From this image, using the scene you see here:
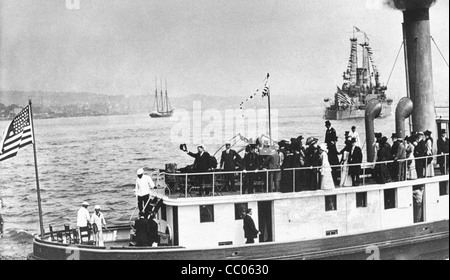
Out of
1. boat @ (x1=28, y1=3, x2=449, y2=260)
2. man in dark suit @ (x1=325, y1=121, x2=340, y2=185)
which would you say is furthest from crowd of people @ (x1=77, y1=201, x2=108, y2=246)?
man in dark suit @ (x1=325, y1=121, x2=340, y2=185)

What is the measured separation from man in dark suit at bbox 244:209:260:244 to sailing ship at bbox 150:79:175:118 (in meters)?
13.0

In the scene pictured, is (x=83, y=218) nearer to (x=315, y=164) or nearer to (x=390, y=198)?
(x=315, y=164)

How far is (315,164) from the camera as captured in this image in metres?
11.0

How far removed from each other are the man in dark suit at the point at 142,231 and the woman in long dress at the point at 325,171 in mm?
3535

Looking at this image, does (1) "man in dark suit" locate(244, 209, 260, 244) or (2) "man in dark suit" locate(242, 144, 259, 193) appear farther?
(2) "man in dark suit" locate(242, 144, 259, 193)

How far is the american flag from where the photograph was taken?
35.4 feet

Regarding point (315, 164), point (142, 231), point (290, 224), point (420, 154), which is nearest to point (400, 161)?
point (420, 154)

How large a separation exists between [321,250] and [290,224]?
0.82 meters

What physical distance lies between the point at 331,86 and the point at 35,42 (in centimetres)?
1562

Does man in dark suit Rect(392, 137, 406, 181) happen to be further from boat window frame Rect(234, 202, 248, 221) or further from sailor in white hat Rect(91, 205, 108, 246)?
sailor in white hat Rect(91, 205, 108, 246)

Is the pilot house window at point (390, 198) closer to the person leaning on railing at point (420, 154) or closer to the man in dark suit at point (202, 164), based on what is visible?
the person leaning on railing at point (420, 154)

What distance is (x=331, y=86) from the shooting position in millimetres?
28547

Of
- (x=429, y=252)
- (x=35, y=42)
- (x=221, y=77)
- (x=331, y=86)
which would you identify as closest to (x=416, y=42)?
(x=429, y=252)
